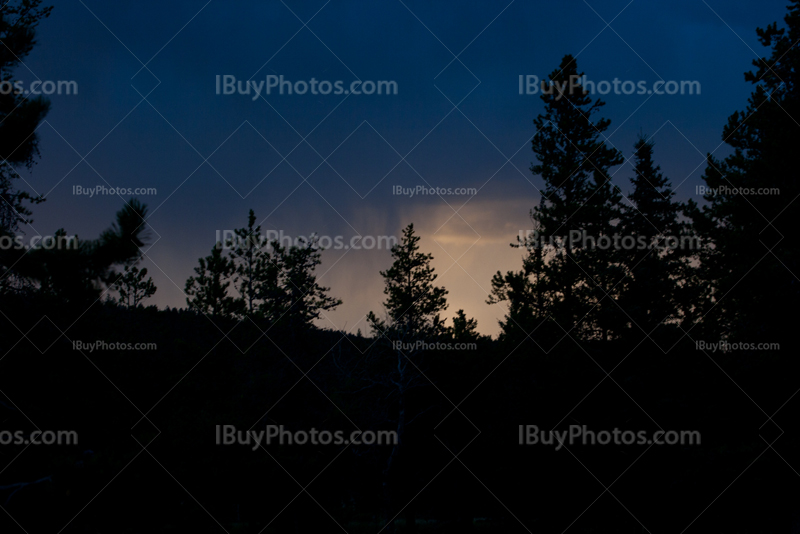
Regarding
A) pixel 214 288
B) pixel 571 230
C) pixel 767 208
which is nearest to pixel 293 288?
pixel 214 288

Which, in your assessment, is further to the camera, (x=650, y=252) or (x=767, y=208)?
(x=650, y=252)

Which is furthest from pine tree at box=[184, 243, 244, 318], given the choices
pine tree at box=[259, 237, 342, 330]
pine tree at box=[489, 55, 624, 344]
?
pine tree at box=[489, 55, 624, 344]

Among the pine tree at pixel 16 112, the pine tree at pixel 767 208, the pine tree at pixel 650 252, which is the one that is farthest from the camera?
the pine tree at pixel 650 252

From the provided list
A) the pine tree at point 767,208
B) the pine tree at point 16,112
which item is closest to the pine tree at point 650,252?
the pine tree at point 767,208

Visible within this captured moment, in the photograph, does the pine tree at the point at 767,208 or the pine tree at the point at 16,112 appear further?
the pine tree at the point at 767,208

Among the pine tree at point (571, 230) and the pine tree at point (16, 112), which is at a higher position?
the pine tree at point (571, 230)

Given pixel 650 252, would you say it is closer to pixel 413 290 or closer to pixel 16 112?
pixel 413 290

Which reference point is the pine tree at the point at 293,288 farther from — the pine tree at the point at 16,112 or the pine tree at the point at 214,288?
the pine tree at the point at 16,112

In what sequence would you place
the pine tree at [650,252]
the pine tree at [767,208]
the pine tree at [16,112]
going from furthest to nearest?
the pine tree at [650,252] < the pine tree at [767,208] < the pine tree at [16,112]

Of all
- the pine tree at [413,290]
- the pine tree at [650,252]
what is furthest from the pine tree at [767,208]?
the pine tree at [413,290]

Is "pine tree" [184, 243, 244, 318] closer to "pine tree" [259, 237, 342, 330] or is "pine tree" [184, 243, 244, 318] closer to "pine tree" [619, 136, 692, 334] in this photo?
"pine tree" [259, 237, 342, 330]

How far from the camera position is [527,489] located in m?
29.4

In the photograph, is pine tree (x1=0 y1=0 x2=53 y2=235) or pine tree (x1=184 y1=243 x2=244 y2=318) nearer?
pine tree (x1=0 y1=0 x2=53 y2=235)

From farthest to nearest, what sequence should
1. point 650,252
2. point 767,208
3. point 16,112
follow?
point 650,252, point 767,208, point 16,112
